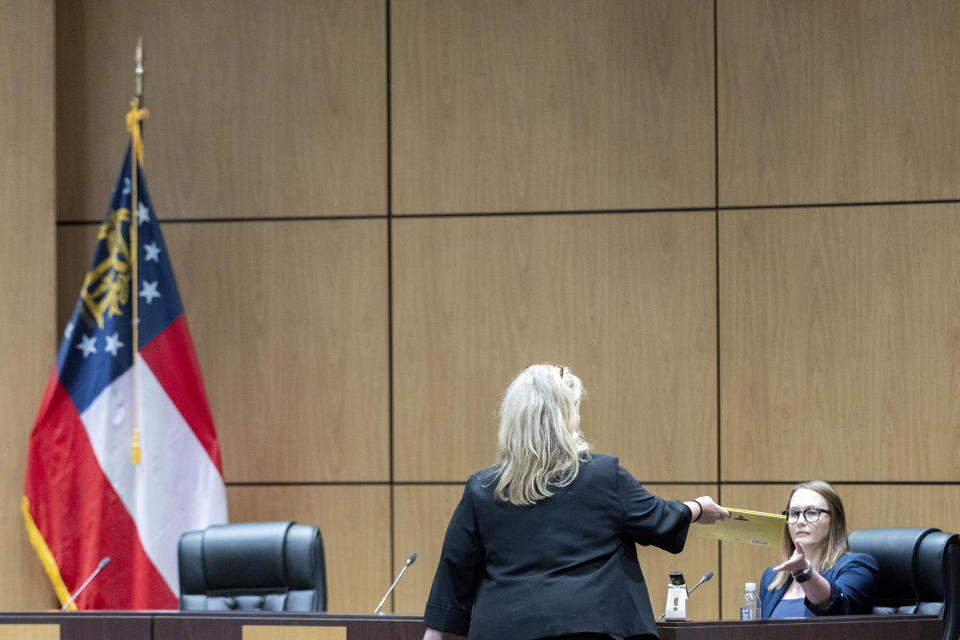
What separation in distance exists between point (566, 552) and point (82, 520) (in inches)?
112

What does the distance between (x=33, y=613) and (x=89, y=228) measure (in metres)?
2.34

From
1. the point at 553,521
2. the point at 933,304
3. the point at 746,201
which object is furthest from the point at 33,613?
the point at 933,304

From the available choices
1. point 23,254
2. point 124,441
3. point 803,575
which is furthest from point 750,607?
point 23,254

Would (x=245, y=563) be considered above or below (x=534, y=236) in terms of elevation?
below

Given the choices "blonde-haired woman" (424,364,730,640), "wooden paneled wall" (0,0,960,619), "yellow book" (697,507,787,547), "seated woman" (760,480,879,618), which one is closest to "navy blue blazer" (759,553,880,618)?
"seated woman" (760,480,879,618)

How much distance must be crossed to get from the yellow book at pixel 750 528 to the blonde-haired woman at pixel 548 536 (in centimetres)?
26

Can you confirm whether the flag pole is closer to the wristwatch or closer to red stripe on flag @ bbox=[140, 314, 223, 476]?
red stripe on flag @ bbox=[140, 314, 223, 476]

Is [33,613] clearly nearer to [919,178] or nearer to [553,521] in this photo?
[553,521]

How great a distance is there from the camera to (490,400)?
16.3 feet

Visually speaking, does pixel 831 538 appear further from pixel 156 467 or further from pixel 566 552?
pixel 156 467

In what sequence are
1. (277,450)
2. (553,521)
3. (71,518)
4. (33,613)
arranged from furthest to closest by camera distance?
(277,450) < (71,518) < (33,613) < (553,521)

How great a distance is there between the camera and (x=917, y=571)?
11.3 feet

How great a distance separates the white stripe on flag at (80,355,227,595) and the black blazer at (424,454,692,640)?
2325 millimetres

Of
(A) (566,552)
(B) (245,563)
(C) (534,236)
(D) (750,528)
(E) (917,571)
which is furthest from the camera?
(C) (534,236)
